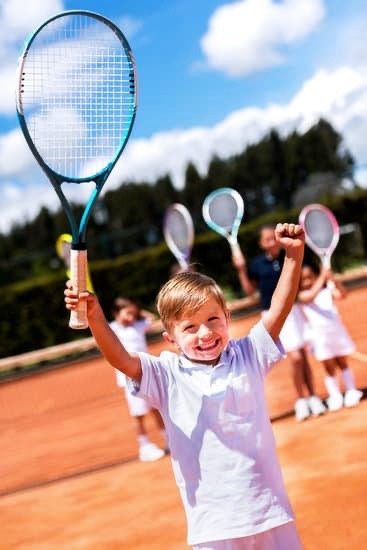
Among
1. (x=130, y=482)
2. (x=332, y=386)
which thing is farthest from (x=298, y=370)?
(x=130, y=482)

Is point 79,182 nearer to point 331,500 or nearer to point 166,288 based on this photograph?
point 166,288

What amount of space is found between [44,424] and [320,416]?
4.39 metres

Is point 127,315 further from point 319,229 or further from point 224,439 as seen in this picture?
point 224,439

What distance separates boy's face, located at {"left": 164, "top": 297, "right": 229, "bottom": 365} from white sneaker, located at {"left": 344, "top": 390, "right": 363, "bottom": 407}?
3748 mm

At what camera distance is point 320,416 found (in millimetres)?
5977

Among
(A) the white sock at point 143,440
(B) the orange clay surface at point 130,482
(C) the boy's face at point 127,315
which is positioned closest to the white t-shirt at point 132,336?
(C) the boy's face at point 127,315

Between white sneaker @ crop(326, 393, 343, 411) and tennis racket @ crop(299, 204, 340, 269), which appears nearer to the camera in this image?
white sneaker @ crop(326, 393, 343, 411)

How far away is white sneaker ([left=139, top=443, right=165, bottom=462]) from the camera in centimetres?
597

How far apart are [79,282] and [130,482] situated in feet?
11.2

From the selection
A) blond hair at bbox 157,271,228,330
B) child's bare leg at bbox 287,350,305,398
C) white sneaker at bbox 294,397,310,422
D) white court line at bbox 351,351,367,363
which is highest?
blond hair at bbox 157,271,228,330

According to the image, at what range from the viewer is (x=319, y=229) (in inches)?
269

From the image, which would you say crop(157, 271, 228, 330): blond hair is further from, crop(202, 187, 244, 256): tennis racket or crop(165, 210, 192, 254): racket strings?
crop(202, 187, 244, 256): tennis racket

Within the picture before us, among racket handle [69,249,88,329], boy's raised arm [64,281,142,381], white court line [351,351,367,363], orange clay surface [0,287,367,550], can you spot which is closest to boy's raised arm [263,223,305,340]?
boy's raised arm [64,281,142,381]

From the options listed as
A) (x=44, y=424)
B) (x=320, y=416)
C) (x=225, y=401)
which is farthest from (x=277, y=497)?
(x=44, y=424)
